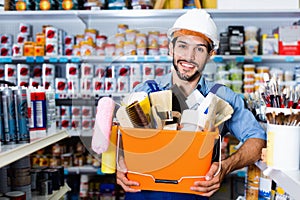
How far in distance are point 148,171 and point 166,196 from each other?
0.91ft

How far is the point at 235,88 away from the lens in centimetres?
343

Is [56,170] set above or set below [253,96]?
below

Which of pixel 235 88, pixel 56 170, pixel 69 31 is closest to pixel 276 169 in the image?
pixel 56 170

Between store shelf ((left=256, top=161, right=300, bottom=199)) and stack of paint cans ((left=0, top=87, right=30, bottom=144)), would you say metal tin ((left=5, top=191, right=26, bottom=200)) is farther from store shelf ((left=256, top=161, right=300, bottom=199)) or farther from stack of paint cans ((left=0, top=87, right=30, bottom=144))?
store shelf ((left=256, top=161, right=300, bottom=199))

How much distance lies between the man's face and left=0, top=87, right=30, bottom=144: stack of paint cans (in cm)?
79

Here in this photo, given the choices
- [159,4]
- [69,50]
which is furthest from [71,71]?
[159,4]

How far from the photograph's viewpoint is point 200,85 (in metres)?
1.45

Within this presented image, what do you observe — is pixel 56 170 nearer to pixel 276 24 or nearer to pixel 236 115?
pixel 236 115

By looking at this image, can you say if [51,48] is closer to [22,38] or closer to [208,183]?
[22,38]

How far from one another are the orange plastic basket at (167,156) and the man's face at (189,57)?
0.25m

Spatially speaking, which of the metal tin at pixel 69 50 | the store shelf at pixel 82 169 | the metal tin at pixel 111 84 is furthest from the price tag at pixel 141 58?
the metal tin at pixel 111 84

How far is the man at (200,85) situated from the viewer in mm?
1291

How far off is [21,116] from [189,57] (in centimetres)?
90

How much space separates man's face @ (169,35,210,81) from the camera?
1.28m
